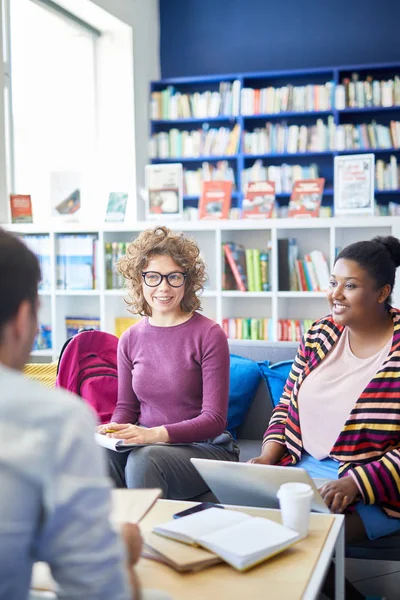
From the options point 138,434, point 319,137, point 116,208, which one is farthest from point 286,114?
point 138,434

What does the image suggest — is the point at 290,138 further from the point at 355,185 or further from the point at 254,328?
the point at 254,328

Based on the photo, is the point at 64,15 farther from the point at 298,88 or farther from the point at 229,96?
the point at 298,88

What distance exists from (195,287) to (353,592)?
1004 mm

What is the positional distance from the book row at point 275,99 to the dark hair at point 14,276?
5747 mm

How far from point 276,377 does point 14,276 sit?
1829mm

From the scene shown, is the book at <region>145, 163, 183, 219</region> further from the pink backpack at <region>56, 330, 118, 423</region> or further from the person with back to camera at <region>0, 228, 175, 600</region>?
the person with back to camera at <region>0, 228, 175, 600</region>

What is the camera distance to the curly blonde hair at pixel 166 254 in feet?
7.69

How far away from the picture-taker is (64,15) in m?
5.88

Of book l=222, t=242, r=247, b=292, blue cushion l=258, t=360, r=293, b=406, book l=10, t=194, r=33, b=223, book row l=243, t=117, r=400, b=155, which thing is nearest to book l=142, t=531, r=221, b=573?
blue cushion l=258, t=360, r=293, b=406

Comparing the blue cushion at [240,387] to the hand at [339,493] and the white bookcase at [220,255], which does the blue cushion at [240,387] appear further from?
the white bookcase at [220,255]

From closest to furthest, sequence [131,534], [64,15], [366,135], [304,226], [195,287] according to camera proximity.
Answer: [131,534], [195,287], [304,226], [64,15], [366,135]

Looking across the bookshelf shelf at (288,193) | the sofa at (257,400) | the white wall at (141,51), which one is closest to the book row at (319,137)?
the bookshelf shelf at (288,193)

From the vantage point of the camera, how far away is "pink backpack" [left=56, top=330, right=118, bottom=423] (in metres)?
2.52

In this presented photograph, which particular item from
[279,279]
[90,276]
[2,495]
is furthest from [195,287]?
[90,276]
